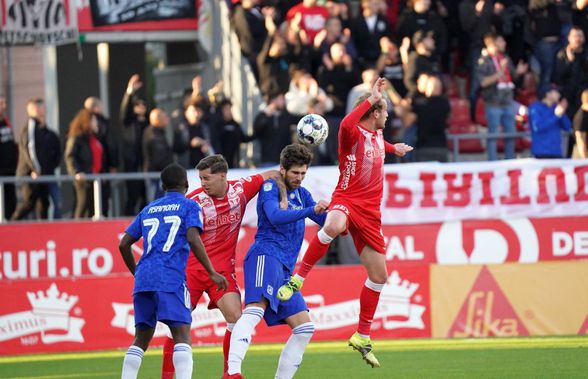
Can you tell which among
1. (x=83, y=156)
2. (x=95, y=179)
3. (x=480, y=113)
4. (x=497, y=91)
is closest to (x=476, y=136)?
(x=497, y=91)

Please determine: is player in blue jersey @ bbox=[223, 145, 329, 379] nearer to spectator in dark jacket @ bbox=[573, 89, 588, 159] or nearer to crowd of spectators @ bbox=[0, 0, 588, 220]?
crowd of spectators @ bbox=[0, 0, 588, 220]

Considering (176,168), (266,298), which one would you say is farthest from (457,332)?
(176,168)

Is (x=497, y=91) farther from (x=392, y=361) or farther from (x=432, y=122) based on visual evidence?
(x=392, y=361)

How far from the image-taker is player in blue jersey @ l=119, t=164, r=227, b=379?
10430 millimetres

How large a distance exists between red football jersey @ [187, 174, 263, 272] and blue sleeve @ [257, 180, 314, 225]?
388 millimetres

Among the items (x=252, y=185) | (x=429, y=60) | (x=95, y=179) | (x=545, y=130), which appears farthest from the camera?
(x=429, y=60)

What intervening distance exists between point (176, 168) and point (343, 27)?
1199cm

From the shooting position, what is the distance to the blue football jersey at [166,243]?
34.3 ft

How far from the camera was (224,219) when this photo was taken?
39.1 feet

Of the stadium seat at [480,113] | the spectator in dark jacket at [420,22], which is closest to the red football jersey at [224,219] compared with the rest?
the spectator in dark jacket at [420,22]

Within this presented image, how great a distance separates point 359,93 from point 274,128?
1.41m

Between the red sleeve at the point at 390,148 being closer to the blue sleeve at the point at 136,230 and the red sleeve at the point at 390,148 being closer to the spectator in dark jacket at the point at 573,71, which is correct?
the blue sleeve at the point at 136,230

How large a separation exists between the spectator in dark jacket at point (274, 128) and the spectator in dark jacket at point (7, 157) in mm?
3779

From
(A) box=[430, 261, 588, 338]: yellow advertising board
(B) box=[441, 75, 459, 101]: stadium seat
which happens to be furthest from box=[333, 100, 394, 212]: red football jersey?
(B) box=[441, 75, 459, 101]: stadium seat
